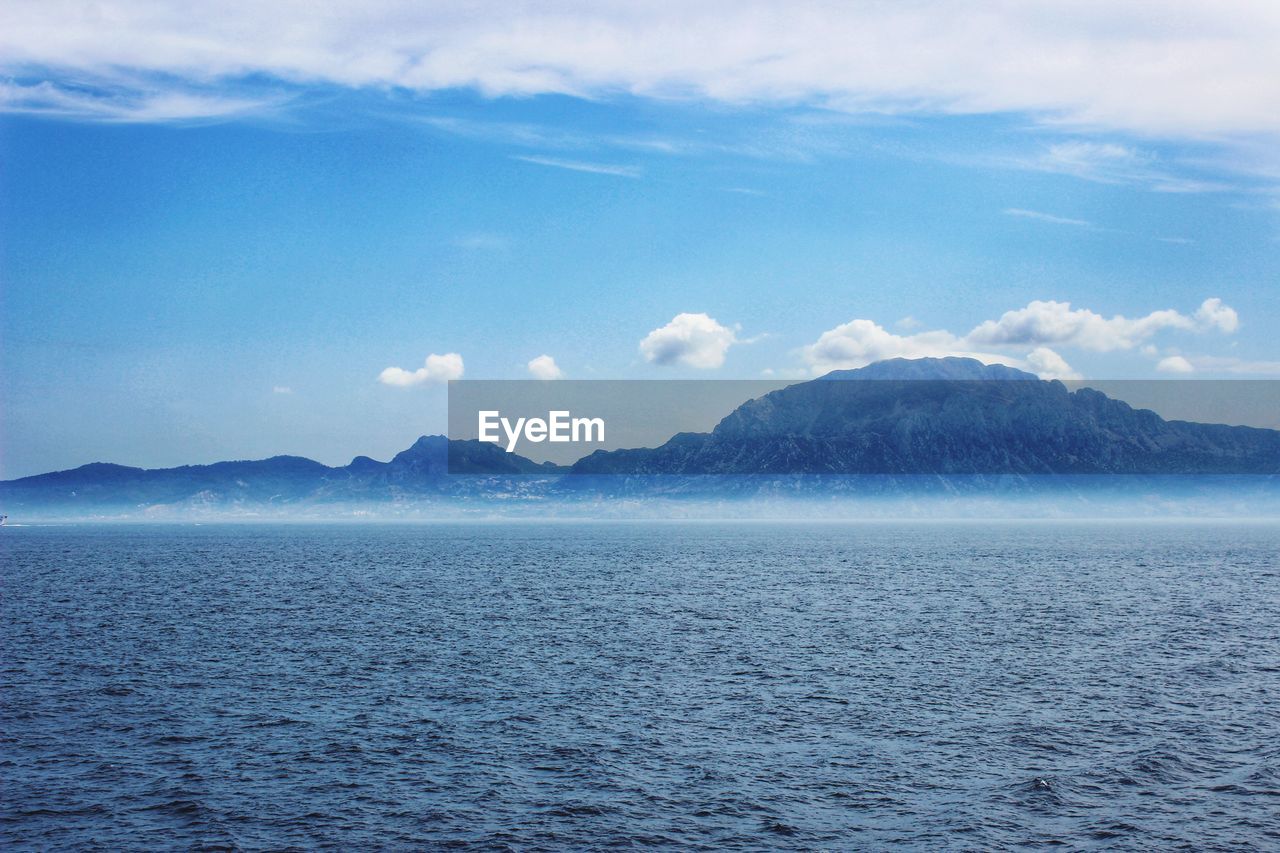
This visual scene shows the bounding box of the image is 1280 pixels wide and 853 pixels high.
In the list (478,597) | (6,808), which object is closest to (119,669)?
(6,808)

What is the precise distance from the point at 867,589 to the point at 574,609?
1823 inches

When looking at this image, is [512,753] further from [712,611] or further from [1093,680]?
[712,611]

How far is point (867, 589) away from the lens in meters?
136

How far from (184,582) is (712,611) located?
89.1 metres

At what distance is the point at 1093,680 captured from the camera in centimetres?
6606

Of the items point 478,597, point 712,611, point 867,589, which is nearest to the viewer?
point 712,611

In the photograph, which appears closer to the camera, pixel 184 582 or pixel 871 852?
pixel 871 852

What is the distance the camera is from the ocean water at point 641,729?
38.7m

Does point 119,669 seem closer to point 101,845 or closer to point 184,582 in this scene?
point 101,845

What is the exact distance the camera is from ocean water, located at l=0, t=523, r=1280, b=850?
38688 mm

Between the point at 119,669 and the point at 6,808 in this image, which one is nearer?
the point at 6,808

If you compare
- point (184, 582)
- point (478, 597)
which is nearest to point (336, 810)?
point (478, 597)

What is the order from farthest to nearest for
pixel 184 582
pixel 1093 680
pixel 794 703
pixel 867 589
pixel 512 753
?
pixel 184 582, pixel 867 589, pixel 1093 680, pixel 794 703, pixel 512 753

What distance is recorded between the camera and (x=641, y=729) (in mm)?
52719
